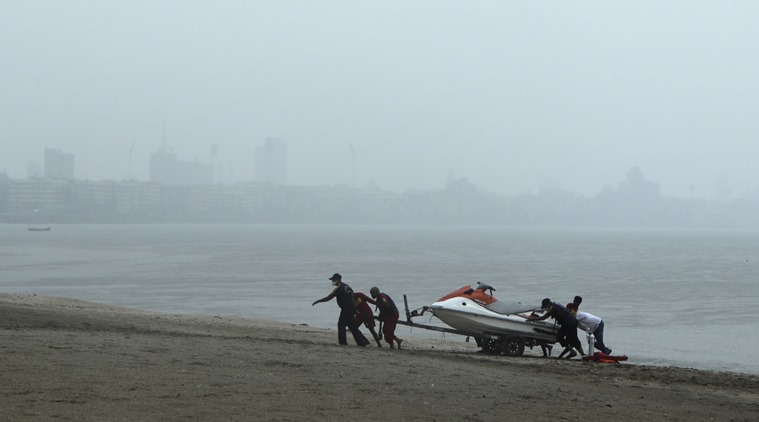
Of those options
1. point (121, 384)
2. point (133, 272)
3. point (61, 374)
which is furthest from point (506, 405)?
point (133, 272)

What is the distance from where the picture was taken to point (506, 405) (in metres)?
12.2

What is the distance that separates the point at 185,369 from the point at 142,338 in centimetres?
410

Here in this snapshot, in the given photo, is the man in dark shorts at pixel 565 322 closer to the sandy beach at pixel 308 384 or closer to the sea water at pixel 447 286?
the sandy beach at pixel 308 384

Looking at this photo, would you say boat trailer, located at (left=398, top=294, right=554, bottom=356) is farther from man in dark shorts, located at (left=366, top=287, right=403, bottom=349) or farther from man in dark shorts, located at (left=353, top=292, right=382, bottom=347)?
man in dark shorts, located at (left=353, top=292, right=382, bottom=347)

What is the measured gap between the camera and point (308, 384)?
12.8 meters

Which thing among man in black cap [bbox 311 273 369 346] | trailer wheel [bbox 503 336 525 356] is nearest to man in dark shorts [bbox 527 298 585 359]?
trailer wheel [bbox 503 336 525 356]

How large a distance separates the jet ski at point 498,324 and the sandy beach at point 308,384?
55.0 inches

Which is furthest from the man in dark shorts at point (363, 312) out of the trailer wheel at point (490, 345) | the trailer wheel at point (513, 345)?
the trailer wheel at point (513, 345)

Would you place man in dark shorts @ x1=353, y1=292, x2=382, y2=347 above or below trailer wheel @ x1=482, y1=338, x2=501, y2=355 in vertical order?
above

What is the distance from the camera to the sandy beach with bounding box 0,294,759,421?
35.6 ft

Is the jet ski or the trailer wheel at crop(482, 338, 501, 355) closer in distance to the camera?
the jet ski

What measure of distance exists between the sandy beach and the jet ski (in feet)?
4.58

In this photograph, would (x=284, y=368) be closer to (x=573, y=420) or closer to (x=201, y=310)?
(x=573, y=420)

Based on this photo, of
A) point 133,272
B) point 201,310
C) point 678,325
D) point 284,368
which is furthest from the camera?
point 133,272
